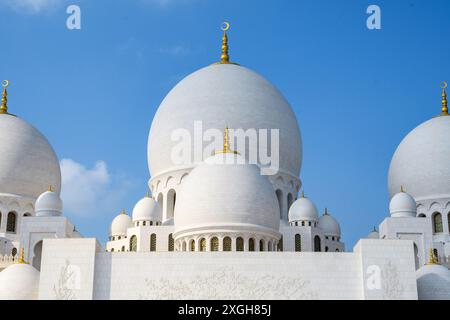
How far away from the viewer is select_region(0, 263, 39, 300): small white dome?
1864cm

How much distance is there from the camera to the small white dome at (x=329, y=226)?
87.6ft

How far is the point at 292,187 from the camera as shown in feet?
86.2

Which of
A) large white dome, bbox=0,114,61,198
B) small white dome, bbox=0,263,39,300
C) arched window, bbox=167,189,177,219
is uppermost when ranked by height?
large white dome, bbox=0,114,61,198

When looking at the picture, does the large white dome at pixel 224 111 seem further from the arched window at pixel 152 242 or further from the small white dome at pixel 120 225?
the arched window at pixel 152 242

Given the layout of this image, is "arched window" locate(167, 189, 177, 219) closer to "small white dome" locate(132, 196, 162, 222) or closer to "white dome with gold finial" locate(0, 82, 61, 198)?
"small white dome" locate(132, 196, 162, 222)

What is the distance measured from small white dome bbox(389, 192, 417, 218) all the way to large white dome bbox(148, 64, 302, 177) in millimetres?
3944

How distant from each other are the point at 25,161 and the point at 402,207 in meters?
13.5

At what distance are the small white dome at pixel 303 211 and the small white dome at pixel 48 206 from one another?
7824 millimetres

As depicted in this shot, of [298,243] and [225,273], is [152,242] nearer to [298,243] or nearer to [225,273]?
[298,243]

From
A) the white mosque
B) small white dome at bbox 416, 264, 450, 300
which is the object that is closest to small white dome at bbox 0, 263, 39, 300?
the white mosque

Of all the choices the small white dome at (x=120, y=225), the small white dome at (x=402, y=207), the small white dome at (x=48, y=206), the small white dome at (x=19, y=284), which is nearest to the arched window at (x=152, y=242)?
the small white dome at (x=48, y=206)

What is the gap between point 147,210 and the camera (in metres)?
25.0
